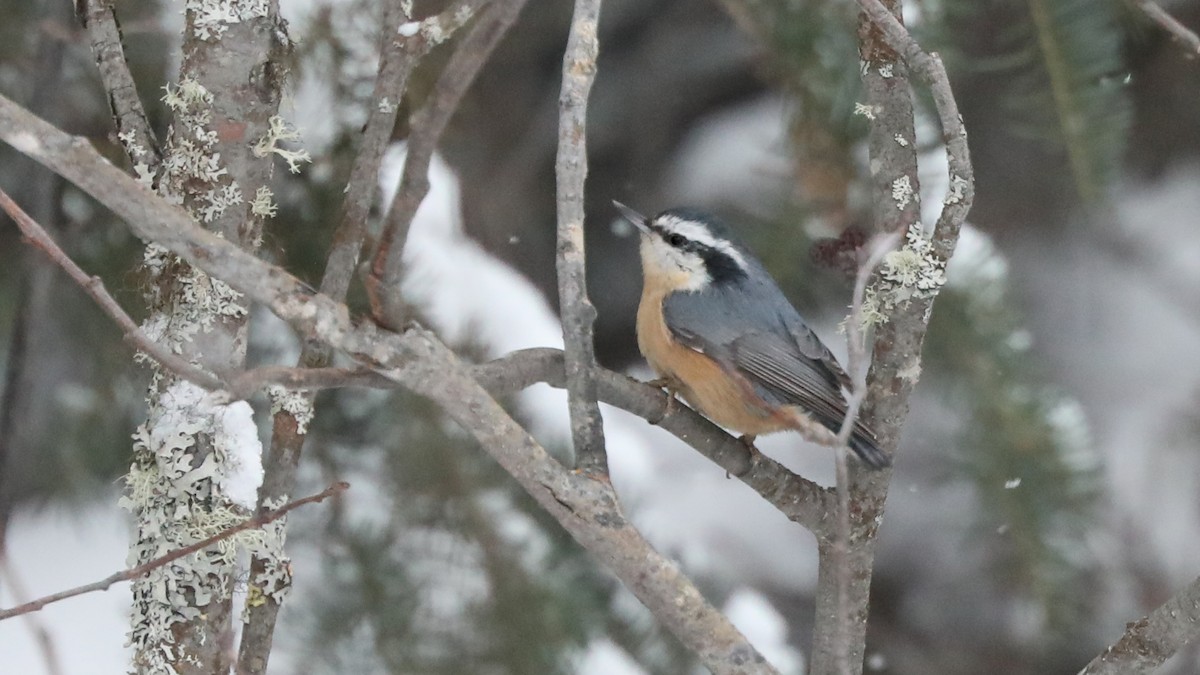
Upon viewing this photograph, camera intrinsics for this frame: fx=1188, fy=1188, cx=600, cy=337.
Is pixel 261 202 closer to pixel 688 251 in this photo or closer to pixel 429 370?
pixel 429 370

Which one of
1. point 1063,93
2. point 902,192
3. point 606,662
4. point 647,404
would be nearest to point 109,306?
point 647,404

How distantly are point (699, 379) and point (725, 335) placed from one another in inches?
4.4

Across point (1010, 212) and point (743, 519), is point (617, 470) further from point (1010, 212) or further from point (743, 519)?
point (1010, 212)

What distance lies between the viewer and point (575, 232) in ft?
3.95

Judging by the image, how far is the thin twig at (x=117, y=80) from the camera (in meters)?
1.35

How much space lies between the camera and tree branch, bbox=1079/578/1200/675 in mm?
1349

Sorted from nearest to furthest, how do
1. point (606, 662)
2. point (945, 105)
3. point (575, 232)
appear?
point (575, 232) < point (945, 105) < point (606, 662)

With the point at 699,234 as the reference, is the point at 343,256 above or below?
below

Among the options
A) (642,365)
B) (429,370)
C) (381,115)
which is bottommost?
(429,370)

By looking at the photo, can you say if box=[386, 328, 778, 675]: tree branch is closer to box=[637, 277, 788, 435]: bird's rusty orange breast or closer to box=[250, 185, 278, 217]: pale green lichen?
box=[250, 185, 278, 217]: pale green lichen

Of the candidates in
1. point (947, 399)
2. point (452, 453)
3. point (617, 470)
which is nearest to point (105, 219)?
point (452, 453)

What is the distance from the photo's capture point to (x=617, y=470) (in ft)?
8.71

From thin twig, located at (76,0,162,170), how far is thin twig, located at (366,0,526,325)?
0.51 meters

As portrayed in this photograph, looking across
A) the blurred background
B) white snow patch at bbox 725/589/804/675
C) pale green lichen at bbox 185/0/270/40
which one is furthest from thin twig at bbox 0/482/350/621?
white snow patch at bbox 725/589/804/675
